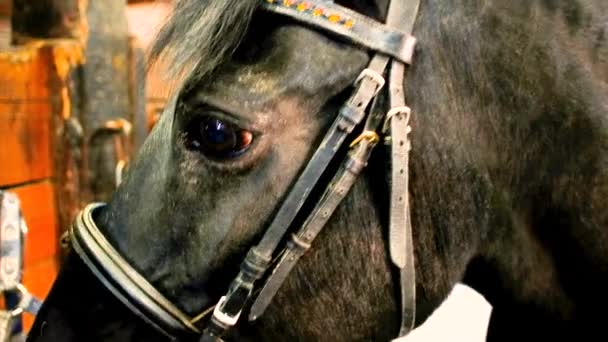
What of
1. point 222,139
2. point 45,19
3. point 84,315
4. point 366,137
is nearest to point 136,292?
point 84,315

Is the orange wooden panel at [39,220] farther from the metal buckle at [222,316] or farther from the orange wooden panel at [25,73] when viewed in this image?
the metal buckle at [222,316]

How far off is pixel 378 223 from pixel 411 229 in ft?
0.12

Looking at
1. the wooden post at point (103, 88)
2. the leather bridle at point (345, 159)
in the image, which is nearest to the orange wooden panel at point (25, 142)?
the wooden post at point (103, 88)

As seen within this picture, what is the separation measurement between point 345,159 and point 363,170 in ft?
0.10

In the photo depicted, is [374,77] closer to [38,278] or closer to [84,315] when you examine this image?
[84,315]

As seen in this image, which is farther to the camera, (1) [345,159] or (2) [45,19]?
(2) [45,19]

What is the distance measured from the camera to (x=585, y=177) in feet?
2.38

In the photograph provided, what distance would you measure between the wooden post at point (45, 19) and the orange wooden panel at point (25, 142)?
0.56 ft

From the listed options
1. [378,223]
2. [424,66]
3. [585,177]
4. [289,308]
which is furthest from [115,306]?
[585,177]

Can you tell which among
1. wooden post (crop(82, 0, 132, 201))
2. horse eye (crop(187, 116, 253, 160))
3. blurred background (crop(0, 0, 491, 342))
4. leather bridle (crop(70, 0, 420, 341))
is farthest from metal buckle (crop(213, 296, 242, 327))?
wooden post (crop(82, 0, 132, 201))

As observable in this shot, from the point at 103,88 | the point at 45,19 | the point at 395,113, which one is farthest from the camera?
the point at 103,88

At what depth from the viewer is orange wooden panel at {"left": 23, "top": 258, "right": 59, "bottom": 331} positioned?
1.51 m

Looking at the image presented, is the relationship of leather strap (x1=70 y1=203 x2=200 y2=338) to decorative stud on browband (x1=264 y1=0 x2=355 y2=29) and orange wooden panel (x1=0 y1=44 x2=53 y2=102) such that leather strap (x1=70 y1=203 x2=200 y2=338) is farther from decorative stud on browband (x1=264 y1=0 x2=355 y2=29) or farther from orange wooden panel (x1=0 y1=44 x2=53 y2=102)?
orange wooden panel (x1=0 y1=44 x2=53 y2=102)

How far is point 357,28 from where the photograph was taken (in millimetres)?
692
